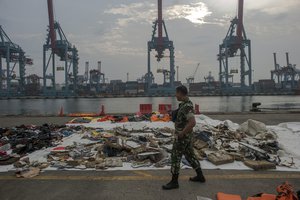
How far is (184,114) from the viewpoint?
4.31m

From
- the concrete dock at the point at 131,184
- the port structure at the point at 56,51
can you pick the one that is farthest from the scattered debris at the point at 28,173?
the port structure at the point at 56,51

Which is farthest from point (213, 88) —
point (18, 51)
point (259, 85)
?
point (18, 51)

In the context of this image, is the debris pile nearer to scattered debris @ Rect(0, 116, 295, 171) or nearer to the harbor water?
scattered debris @ Rect(0, 116, 295, 171)

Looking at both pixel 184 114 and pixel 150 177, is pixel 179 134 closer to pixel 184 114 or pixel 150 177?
pixel 184 114

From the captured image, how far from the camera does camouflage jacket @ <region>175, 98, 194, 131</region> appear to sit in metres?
4.30

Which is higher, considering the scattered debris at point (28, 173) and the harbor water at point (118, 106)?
the scattered debris at point (28, 173)

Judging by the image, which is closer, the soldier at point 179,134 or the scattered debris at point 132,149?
the soldier at point 179,134

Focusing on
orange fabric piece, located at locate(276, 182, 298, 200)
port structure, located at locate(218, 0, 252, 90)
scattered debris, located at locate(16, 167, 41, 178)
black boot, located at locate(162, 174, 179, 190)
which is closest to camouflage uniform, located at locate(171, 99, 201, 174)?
black boot, located at locate(162, 174, 179, 190)

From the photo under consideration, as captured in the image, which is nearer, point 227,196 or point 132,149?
point 227,196

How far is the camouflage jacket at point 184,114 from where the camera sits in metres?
4.30

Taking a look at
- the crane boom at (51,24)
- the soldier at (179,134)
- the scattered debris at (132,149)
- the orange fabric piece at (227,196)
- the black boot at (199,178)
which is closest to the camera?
the orange fabric piece at (227,196)

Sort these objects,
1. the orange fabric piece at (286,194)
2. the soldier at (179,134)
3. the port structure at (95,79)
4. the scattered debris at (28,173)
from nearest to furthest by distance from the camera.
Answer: the orange fabric piece at (286,194) < the soldier at (179,134) < the scattered debris at (28,173) < the port structure at (95,79)

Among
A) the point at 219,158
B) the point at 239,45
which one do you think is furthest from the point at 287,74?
the point at 219,158

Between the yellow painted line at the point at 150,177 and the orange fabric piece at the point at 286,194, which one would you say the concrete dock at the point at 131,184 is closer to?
the yellow painted line at the point at 150,177
